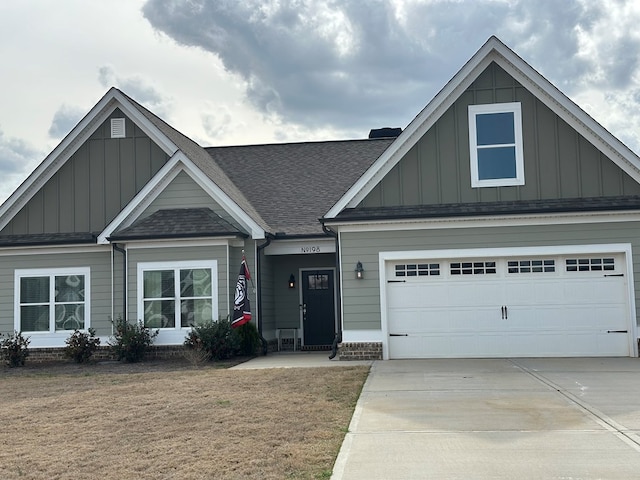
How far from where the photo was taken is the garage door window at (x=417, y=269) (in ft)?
47.6

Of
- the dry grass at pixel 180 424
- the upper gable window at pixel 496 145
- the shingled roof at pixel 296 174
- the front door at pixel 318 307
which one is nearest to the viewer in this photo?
the dry grass at pixel 180 424

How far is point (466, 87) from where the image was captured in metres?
14.6

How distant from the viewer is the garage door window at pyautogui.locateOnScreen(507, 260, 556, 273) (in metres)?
14.2

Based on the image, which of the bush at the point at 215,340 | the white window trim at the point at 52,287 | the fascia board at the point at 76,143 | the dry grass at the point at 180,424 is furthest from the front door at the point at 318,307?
the white window trim at the point at 52,287

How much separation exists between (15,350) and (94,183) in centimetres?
448

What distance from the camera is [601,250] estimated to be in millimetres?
13930

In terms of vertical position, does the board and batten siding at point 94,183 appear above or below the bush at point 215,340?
above

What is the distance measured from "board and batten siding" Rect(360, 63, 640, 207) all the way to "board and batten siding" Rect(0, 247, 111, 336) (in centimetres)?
670

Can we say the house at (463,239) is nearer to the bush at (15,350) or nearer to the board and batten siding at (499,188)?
the board and batten siding at (499,188)

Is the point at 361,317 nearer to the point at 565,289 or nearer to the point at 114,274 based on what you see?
the point at 565,289

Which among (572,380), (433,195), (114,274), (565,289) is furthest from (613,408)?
(114,274)

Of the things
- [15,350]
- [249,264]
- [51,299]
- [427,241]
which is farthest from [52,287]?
[427,241]

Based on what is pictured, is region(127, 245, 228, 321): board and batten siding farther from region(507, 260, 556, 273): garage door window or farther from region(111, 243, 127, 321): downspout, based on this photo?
region(507, 260, 556, 273): garage door window

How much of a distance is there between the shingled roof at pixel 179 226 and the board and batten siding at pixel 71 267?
140cm
